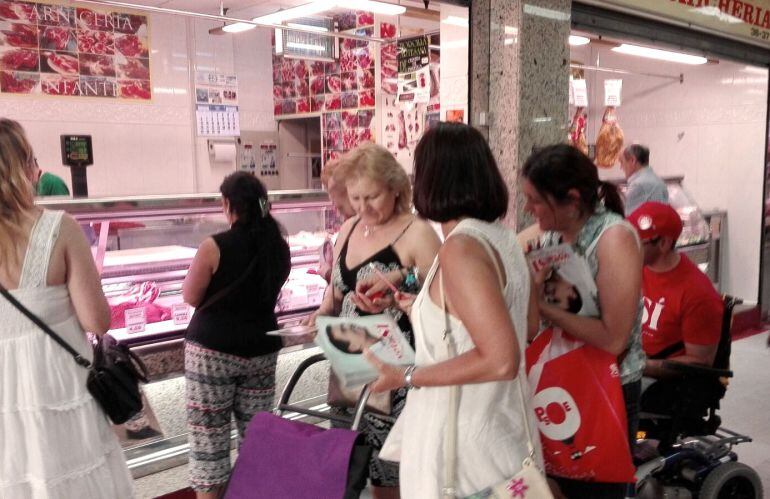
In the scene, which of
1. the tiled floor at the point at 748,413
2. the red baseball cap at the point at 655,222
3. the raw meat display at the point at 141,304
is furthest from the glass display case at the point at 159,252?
the red baseball cap at the point at 655,222

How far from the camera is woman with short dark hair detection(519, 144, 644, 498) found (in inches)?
83.0

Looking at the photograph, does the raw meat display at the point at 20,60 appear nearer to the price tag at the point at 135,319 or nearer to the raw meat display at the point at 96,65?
the raw meat display at the point at 96,65

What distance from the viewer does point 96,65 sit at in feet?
24.7

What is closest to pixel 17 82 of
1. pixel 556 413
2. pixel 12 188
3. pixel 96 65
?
pixel 96 65

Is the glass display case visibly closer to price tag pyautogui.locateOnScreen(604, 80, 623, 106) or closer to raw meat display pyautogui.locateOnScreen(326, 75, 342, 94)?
price tag pyautogui.locateOnScreen(604, 80, 623, 106)

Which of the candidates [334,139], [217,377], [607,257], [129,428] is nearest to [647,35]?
[607,257]

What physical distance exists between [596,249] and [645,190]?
4.65 m

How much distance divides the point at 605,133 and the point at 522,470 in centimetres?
714

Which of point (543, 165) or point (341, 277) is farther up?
point (543, 165)

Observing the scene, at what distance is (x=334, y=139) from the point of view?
9109mm

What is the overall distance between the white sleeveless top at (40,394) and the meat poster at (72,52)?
19.2ft

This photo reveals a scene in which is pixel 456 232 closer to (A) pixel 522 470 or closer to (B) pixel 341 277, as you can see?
(A) pixel 522 470

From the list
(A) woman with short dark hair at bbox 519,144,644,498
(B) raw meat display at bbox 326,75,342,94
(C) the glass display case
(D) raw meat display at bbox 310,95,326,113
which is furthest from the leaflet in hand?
(D) raw meat display at bbox 310,95,326,113

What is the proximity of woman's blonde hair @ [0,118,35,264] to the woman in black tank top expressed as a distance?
105cm
